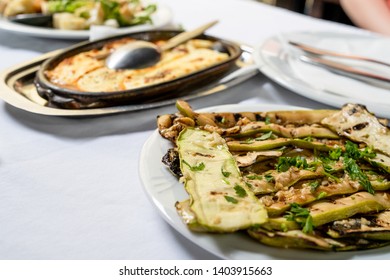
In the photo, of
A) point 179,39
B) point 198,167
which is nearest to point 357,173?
point 198,167

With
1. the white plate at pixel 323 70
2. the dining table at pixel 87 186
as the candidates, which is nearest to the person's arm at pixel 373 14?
the white plate at pixel 323 70

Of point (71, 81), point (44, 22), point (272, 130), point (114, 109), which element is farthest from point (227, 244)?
point (44, 22)

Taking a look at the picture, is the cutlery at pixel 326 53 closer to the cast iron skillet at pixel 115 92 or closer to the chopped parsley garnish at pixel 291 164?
the cast iron skillet at pixel 115 92

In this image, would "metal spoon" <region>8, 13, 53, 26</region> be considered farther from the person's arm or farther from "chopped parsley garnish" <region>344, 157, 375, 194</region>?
"chopped parsley garnish" <region>344, 157, 375, 194</region>

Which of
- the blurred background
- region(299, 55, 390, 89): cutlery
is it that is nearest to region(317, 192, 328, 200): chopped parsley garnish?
region(299, 55, 390, 89): cutlery

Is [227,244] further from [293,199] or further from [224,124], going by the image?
[224,124]

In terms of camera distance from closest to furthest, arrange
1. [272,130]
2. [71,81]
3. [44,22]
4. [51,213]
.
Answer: [51,213], [272,130], [71,81], [44,22]
